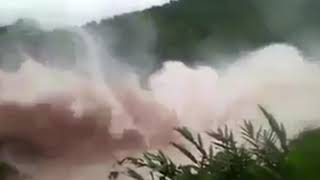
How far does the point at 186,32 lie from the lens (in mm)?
1367

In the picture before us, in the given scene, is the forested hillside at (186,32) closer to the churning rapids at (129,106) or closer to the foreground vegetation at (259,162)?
the churning rapids at (129,106)

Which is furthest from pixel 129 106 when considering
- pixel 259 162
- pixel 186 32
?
pixel 259 162

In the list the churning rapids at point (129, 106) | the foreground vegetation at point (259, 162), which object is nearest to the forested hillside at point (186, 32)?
the churning rapids at point (129, 106)

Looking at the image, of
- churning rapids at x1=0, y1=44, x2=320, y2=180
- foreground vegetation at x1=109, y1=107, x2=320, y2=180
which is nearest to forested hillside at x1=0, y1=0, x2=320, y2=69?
churning rapids at x1=0, y1=44, x2=320, y2=180

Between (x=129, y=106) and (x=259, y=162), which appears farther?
(x=129, y=106)

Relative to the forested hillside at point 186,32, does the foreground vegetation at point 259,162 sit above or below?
below

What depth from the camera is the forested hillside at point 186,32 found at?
134 centimetres

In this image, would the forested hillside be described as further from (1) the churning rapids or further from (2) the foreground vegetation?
(2) the foreground vegetation

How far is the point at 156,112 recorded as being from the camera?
1369 mm

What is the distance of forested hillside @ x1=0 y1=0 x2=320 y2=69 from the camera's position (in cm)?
134

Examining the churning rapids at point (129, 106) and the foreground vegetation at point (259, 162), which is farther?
the churning rapids at point (129, 106)

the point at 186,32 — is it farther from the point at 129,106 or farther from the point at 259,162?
the point at 259,162

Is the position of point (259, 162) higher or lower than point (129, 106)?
lower

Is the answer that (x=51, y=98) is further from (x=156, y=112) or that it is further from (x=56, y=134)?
(x=156, y=112)
